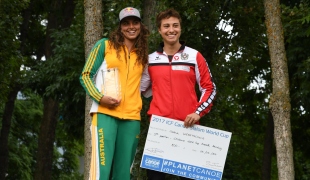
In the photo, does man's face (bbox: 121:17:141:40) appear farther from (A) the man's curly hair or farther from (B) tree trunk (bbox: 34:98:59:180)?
(B) tree trunk (bbox: 34:98:59:180)

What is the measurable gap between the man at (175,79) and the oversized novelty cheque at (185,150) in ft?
0.35

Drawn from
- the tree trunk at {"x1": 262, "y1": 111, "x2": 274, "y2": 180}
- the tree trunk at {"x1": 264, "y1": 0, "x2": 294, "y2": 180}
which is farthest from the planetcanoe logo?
the tree trunk at {"x1": 262, "y1": 111, "x2": 274, "y2": 180}

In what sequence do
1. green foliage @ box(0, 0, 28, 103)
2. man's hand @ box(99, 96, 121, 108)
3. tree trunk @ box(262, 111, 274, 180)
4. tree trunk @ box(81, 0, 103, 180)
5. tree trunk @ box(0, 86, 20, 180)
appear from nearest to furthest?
man's hand @ box(99, 96, 121, 108), tree trunk @ box(81, 0, 103, 180), green foliage @ box(0, 0, 28, 103), tree trunk @ box(262, 111, 274, 180), tree trunk @ box(0, 86, 20, 180)

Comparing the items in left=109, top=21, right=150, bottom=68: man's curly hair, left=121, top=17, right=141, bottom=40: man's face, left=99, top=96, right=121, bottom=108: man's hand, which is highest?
left=121, top=17, right=141, bottom=40: man's face

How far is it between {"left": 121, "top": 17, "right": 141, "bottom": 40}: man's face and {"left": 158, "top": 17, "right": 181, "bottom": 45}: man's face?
0.23 meters

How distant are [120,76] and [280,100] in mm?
4001

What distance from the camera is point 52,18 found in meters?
24.4

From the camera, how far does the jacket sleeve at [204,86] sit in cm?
750

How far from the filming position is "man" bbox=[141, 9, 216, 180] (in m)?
7.44

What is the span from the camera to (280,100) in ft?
36.1

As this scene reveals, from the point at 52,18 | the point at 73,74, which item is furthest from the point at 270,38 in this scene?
the point at 52,18

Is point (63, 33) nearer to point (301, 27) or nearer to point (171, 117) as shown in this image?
point (301, 27)

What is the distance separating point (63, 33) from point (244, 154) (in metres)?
8.61

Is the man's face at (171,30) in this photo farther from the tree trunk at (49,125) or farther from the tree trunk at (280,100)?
the tree trunk at (49,125)
